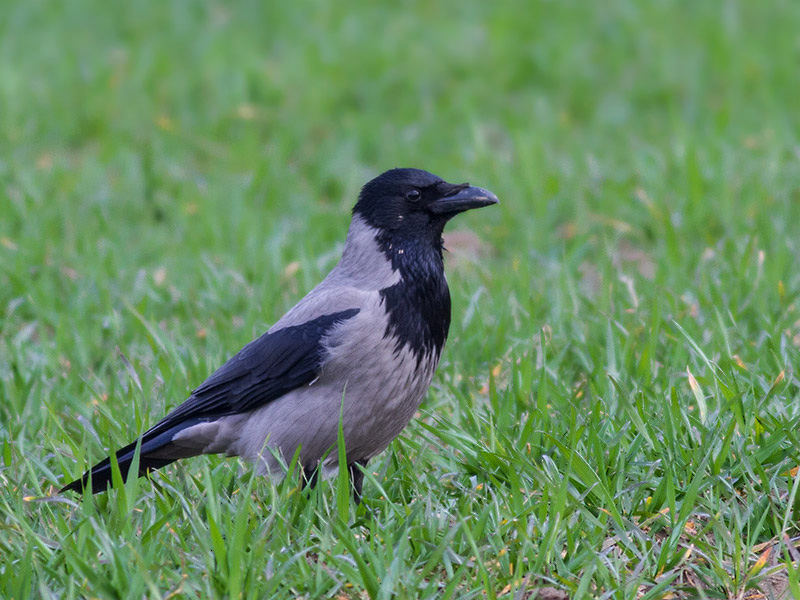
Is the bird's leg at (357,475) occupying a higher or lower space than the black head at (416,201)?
lower

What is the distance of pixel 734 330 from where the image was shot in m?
4.74

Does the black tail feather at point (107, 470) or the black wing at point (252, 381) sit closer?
the black tail feather at point (107, 470)

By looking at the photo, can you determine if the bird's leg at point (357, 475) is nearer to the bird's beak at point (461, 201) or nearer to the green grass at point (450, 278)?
the green grass at point (450, 278)

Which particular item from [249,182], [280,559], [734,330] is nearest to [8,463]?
[280,559]

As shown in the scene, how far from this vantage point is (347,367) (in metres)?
3.59

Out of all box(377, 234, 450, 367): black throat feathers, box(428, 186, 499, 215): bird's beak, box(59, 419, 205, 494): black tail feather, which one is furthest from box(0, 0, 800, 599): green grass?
box(428, 186, 499, 215): bird's beak

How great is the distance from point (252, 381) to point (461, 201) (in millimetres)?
925

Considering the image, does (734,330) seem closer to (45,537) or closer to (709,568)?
(709,568)

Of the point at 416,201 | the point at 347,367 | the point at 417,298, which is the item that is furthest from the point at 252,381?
the point at 416,201

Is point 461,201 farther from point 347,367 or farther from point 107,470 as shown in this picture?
point 107,470

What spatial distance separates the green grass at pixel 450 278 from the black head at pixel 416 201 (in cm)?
68

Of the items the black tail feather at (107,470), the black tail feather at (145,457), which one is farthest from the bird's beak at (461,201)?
the black tail feather at (107,470)

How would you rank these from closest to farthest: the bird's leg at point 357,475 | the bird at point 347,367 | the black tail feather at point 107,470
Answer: the black tail feather at point 107,470, the bird at point 347,367, the bird's leg at point 357,475

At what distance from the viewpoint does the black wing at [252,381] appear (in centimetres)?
362
